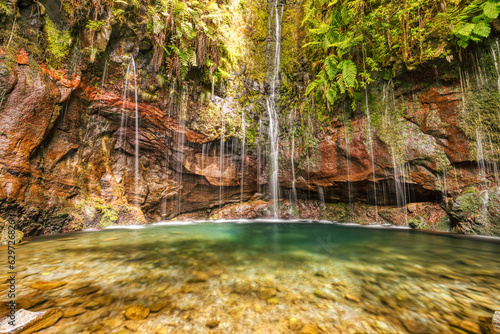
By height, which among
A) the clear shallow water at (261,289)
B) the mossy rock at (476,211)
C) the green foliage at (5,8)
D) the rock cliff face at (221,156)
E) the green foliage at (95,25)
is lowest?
the clear shallow water at (261,289)

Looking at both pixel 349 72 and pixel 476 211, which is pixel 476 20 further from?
pixel 476 211

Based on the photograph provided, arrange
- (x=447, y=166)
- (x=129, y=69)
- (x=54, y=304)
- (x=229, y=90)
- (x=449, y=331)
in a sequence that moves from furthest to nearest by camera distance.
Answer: (x=229, y=90)
(x=129, y=69)
(x=447, y=166)
(x=54, y=304)
(x=449, y=331)

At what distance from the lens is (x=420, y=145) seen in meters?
6.92

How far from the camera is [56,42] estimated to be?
590 centimetres

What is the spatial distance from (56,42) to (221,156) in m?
6.91

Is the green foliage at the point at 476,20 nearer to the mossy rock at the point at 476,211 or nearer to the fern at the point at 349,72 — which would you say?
the fern at the point at 349,72

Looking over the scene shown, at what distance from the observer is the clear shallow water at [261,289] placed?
1.63 m

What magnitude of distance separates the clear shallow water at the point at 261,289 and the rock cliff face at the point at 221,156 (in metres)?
2.75

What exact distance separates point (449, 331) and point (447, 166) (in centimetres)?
733

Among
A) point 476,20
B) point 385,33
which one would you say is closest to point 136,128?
point 385,33

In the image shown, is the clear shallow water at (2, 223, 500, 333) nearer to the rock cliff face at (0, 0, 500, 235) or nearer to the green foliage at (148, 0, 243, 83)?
the rock cliff face at (0, 0, 500, 235)

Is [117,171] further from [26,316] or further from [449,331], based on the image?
[449,331]

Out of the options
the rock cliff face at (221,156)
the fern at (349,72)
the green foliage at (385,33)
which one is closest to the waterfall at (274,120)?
the rock cliff face at (221,156)

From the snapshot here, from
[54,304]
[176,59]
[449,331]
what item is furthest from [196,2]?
[449,331]
